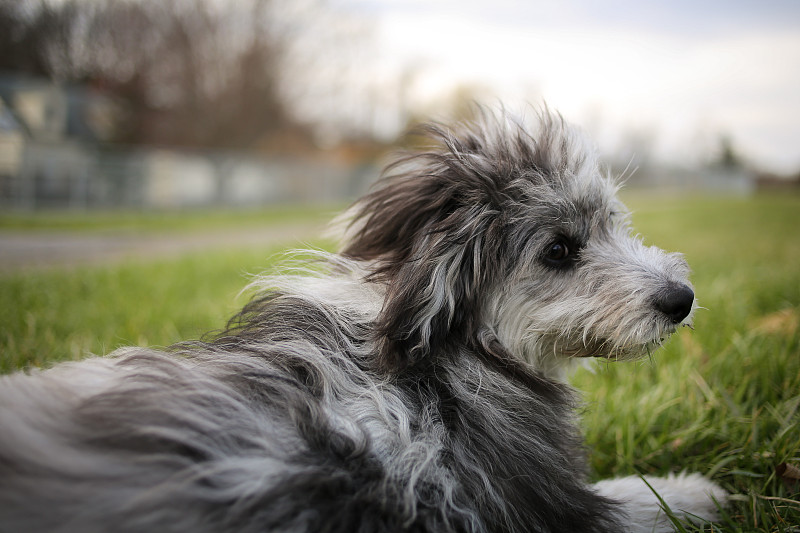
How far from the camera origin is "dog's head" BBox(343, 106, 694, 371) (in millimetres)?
2426

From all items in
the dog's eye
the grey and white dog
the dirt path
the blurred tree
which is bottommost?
the dirt path

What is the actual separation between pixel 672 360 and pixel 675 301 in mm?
1911

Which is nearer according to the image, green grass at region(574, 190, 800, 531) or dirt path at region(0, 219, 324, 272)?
green grass at region(574, 190, 800, 531)

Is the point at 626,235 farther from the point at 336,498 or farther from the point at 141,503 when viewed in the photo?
the point at 141,503

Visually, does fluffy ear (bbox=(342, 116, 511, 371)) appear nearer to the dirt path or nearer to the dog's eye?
the dog's eye

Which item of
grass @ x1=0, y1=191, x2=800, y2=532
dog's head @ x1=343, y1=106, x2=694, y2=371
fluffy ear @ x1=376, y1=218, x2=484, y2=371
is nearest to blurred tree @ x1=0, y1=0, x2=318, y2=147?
grass @ x1=0, y1=191, x2=800, y2=532

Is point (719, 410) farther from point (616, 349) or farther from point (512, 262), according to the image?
point (512, 262)

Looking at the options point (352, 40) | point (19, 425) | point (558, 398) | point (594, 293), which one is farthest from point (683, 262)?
point (352, 40)

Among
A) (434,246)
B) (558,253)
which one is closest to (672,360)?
(558,253)

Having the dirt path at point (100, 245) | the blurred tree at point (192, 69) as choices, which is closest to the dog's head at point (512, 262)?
the dirt path at point (100, 245)

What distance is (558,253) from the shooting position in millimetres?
2693

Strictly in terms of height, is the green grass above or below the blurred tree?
below

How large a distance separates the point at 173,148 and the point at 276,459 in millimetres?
34659

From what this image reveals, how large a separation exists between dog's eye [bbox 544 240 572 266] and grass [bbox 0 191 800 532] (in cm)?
79
